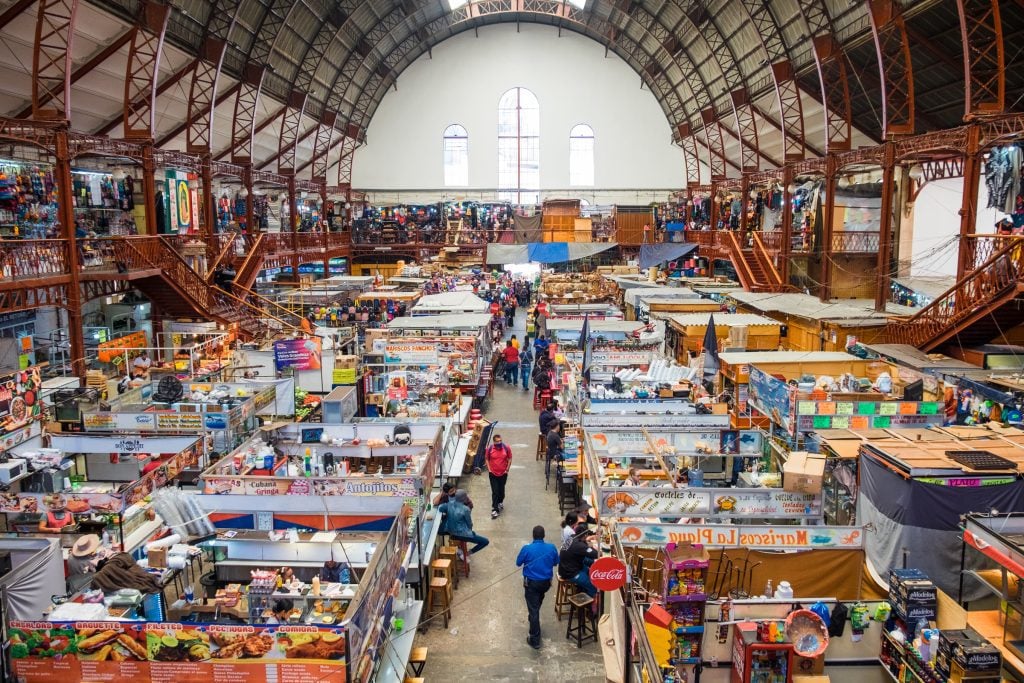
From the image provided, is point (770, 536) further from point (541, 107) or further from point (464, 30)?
point (464, 30)

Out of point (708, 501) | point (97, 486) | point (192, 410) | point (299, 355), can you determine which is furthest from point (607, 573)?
point (299, 355)

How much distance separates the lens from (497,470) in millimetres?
11906

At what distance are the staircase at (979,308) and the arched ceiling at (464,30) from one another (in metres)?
6.18

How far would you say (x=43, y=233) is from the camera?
20.1m

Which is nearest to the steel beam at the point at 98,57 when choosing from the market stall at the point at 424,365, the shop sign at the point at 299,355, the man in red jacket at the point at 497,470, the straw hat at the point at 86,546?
the market stall at the point at 424,365

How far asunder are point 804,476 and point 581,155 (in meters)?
38.3

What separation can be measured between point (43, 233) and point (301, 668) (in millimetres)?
19153

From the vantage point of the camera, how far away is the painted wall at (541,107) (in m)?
43.5

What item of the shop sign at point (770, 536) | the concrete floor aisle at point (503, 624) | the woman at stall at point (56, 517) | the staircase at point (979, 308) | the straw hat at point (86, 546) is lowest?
the concrete floor aisle at point (503, 624)

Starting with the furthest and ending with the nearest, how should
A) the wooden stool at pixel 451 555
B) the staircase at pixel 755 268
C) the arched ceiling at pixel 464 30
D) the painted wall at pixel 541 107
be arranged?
the painted wall at pixel 541 107
the staircase at pixel 755 268
the arched ceiling at pixel 464 30
the wooden stool at pixel 451 555

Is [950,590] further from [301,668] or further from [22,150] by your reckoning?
[22,150]

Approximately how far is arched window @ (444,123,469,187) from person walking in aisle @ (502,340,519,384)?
24.8 m

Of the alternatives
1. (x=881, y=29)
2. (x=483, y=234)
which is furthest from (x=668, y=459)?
(x=483, y=234)

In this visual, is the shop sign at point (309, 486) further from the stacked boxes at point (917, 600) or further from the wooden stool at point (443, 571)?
the stacked boxes at point (917, 600)
